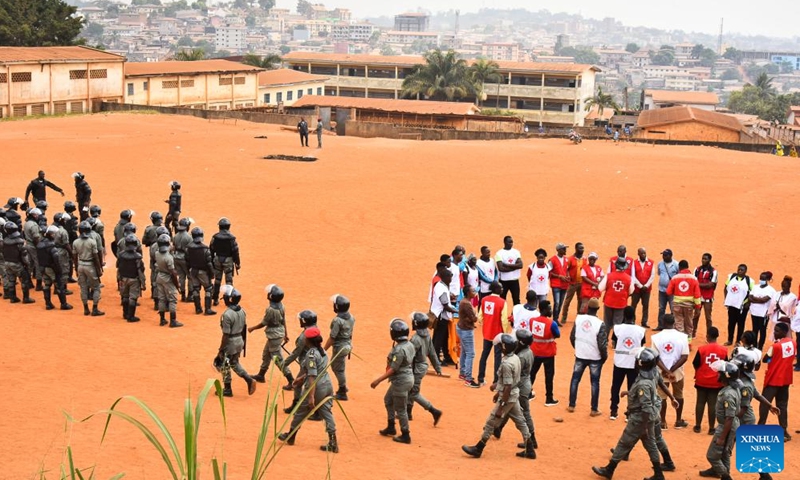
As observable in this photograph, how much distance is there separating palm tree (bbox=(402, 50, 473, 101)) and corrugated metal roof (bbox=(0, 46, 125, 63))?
33553 millimetres

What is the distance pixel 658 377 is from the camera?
36.6 feet

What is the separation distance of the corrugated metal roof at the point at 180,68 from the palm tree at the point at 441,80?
1853 centimetres

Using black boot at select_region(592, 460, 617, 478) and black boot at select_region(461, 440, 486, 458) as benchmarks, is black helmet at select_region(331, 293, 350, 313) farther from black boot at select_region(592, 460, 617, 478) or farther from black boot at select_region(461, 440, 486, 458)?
black boot at select_region(592, 460, 617, 478)

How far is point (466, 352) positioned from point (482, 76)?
76193 mm

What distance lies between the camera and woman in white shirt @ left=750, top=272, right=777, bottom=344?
16.7 m

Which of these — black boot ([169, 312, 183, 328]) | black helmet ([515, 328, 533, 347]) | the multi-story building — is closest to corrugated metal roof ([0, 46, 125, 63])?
black boot ([169, 312, 183, 328])

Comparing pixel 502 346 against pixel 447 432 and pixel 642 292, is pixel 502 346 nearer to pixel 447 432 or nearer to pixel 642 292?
pixel 447 432

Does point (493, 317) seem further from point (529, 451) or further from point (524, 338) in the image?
point (529, 451)

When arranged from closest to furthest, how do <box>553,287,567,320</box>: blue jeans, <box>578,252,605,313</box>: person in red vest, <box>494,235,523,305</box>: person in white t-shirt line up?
A: <box>578,252,605,313</box>: person in red vest < <box>494,235,523,305</box>: person in white t-shirt < <box>553,287,567,320</box>: blue jeans

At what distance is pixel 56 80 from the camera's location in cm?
5253

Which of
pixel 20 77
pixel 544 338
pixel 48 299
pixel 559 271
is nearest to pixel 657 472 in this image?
pixel 544 338

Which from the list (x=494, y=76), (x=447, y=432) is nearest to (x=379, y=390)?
(x=447, y=432)

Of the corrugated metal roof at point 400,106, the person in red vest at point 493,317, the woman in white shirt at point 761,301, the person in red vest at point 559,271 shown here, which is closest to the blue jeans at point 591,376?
the person in red vest at point 493,317

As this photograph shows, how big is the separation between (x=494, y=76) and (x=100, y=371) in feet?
255
